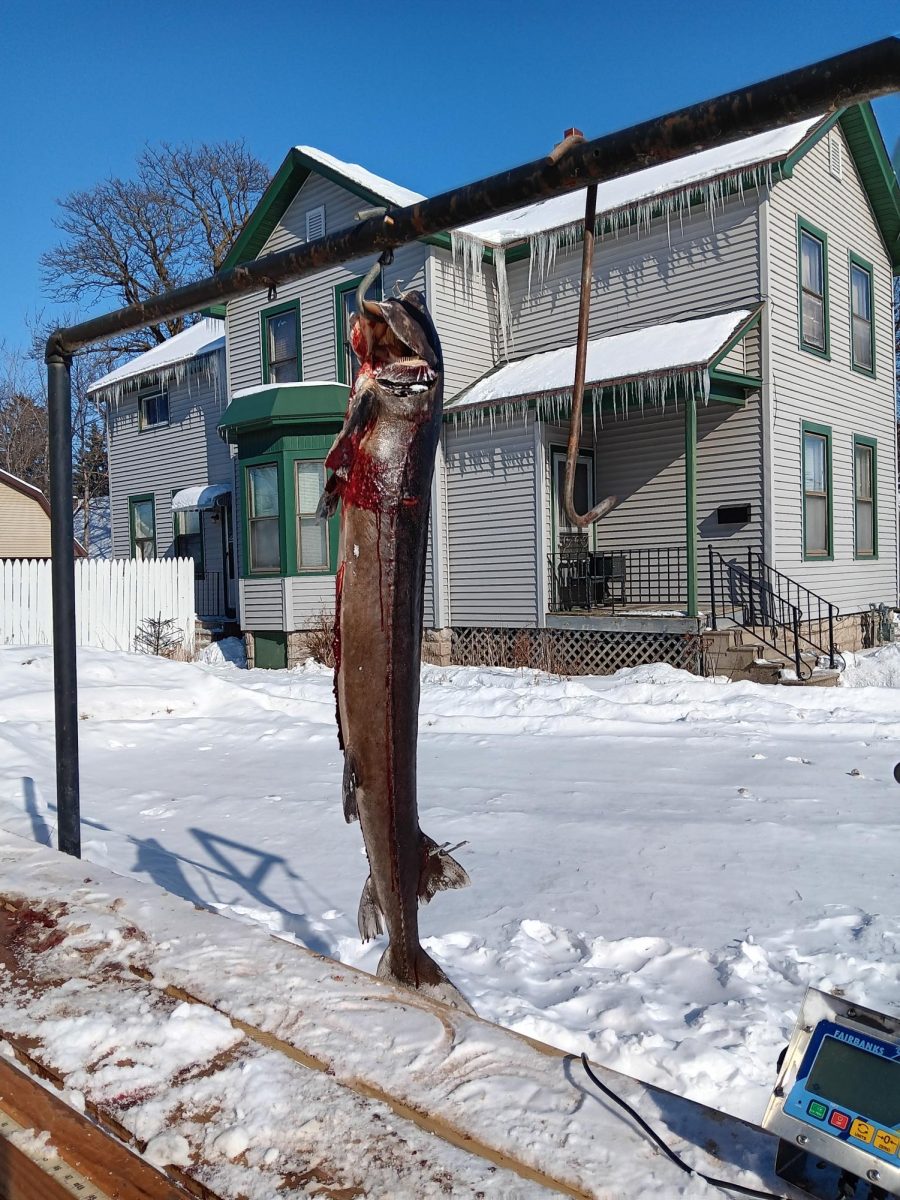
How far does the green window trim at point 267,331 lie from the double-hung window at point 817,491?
9108 mm

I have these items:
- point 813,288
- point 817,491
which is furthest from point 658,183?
point 817,491

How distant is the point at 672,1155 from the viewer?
143 centimetres

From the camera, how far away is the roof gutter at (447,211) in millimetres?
1858

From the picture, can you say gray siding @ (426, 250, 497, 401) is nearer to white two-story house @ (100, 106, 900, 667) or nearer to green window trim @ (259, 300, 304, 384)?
white two-story house @ (100, 106, 900, 667)

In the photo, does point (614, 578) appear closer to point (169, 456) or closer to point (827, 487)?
point (827, 487)

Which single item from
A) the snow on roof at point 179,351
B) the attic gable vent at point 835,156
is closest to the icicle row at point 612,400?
the attic gable vent at point 835,156

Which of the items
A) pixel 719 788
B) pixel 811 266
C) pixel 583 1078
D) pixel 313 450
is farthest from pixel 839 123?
pixel 583 1078

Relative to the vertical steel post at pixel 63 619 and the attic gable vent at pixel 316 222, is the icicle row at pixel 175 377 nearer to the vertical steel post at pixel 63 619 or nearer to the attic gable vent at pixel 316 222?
the attic gable vent at pixel 316 222

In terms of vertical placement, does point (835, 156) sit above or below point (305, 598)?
above

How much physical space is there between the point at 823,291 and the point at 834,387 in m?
1.51

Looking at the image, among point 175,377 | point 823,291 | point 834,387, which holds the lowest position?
point 834,387

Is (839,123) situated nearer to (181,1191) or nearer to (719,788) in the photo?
(719,788)

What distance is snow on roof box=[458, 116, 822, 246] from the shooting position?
12836mm

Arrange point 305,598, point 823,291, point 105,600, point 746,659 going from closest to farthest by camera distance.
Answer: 1. point 746,659
2. point 823,291
3. point 305,598
4. point 105,600
